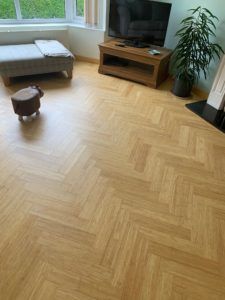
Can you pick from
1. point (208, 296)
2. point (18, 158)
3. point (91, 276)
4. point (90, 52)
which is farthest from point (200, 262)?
point (90, 52)

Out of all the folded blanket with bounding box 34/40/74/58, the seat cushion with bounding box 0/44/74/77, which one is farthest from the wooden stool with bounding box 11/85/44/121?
the folded blanket with bounding box 34/40/74/58

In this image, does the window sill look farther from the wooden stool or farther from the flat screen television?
the wooden stool

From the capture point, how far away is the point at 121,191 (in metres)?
1.80

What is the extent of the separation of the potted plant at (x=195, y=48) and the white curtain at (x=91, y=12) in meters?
1.37

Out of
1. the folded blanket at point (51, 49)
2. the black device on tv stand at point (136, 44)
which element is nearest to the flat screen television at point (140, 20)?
the black device on tv stand at point (136, 44)

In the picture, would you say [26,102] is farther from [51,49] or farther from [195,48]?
[195,48]

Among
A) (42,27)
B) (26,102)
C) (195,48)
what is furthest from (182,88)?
(42,27)

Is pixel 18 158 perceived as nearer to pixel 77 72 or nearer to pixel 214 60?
pixel 77 72

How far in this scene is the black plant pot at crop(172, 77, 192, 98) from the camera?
2.98 meters

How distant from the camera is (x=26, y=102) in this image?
91.5 inches

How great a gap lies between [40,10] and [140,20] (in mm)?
1679

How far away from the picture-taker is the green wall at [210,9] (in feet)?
8.75

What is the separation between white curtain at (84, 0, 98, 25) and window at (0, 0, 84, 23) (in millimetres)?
259

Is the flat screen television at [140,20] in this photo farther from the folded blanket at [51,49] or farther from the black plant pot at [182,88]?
the folded blanket at [51,49]
